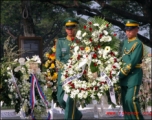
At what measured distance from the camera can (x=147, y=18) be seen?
79.3 ft

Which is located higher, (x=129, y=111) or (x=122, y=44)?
(x=122, y=44)

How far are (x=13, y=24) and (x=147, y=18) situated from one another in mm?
23303

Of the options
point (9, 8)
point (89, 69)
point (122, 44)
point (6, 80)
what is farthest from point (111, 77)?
point (9, 8)

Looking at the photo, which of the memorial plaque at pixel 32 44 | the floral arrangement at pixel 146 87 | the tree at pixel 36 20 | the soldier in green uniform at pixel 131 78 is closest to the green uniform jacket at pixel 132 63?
the soldier in green uniform at pixel 131 78

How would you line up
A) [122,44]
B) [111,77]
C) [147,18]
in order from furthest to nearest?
1. [147,18]
2. [122,44]
3. [111,77]

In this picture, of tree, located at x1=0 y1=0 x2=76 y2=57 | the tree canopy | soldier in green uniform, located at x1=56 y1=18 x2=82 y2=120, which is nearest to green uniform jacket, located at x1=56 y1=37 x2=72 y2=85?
soldier in green uniform, located at x1=56 y1=18 x2=82 y2=120

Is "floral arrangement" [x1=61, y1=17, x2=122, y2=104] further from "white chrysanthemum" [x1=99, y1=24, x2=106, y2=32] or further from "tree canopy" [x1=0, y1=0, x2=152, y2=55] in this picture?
"tree canopy" [x1=0, y1=0, x2=152, y2=55]

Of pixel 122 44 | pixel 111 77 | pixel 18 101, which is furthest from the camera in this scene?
pixel 18 101

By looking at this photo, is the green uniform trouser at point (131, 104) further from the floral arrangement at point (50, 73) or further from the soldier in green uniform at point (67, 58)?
the floral arrangement at point (50, 73)

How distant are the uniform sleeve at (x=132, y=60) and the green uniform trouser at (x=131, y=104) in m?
0.29

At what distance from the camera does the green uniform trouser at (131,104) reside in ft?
37.4

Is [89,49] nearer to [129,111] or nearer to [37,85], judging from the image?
[129,111]

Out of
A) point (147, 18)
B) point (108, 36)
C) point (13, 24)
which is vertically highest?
point (108, 36)

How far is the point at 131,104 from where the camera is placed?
37.4ft
